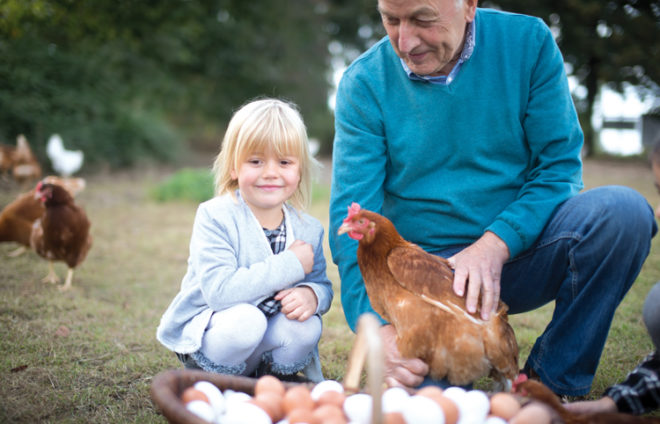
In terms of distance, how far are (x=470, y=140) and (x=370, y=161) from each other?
434 millimetres

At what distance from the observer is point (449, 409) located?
156 centimetres

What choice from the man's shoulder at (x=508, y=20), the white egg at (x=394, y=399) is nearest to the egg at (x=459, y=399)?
the white egg at (x=394, y=399)

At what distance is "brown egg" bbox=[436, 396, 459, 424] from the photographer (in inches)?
61.2

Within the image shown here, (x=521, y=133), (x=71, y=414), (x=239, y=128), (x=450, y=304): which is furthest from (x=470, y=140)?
(x=71, y=414)

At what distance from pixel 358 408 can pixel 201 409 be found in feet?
1.54

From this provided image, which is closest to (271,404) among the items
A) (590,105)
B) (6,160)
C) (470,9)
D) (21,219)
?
(470,9)

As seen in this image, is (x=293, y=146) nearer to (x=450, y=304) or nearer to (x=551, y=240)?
(x=450, y=304)

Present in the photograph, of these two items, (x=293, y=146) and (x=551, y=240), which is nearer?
(x=551, y=240)

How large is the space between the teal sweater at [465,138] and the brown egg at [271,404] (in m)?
0.61

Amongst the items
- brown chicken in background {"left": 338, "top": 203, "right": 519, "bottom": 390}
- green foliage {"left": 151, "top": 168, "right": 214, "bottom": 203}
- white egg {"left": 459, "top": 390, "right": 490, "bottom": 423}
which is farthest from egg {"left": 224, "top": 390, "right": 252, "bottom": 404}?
green foliage {"left": 151, "top": 168, "right": 214, "bottom": 203}

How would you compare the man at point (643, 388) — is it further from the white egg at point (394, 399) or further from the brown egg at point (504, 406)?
the white egg at point (394, 399)

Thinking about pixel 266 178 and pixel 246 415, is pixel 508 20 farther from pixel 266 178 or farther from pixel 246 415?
pixel 246 415

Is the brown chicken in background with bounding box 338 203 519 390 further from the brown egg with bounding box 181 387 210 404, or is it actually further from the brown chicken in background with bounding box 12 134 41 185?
the brown chicken in background with bounding box 12 134 41 185

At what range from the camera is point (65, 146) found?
35.2 feet
